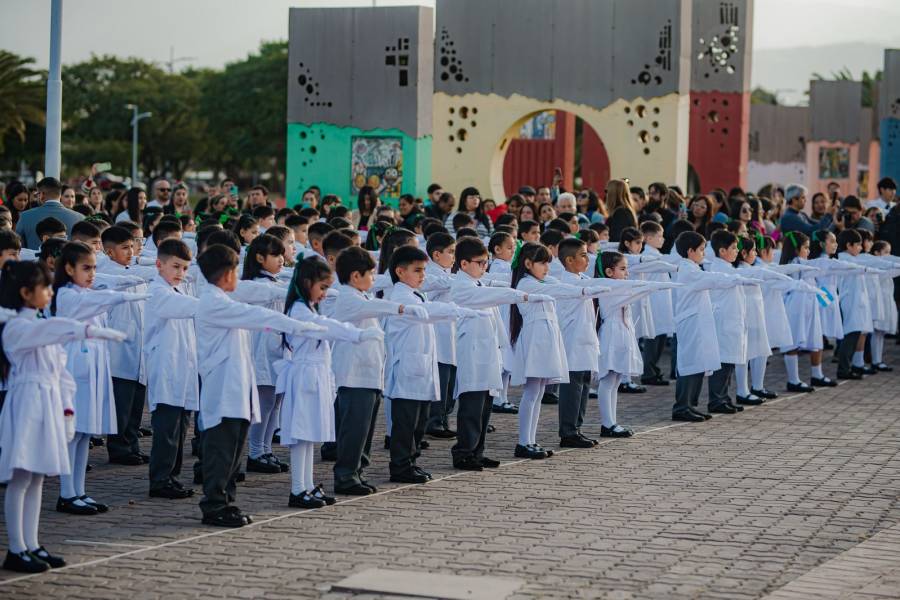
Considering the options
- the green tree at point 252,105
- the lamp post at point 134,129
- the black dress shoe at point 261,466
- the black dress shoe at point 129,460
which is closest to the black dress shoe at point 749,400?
the black dress shoe at point 261,466

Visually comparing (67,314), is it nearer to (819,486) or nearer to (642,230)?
(819,486)

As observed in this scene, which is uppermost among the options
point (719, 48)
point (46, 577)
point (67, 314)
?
point (719, 48)

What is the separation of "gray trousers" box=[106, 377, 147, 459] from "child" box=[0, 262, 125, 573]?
2.41m

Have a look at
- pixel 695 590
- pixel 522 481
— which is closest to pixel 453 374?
pixel 522 481

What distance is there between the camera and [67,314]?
348 inches

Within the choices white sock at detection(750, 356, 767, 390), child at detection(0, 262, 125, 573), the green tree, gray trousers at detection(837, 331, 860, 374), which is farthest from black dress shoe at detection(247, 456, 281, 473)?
the green tree

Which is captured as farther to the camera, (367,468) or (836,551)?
(367,468)

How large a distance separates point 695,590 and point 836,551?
1.32 metres

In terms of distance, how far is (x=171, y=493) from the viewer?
31.5ft

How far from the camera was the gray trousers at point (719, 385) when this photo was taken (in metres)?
13.9

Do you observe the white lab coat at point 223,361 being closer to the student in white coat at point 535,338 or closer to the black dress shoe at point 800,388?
the student in white coat at point 535,338

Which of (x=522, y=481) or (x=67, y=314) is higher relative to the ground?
(x=67, y=314)

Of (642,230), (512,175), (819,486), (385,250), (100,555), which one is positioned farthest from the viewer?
(512,175)

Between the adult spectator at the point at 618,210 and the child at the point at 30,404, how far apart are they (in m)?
9.79
